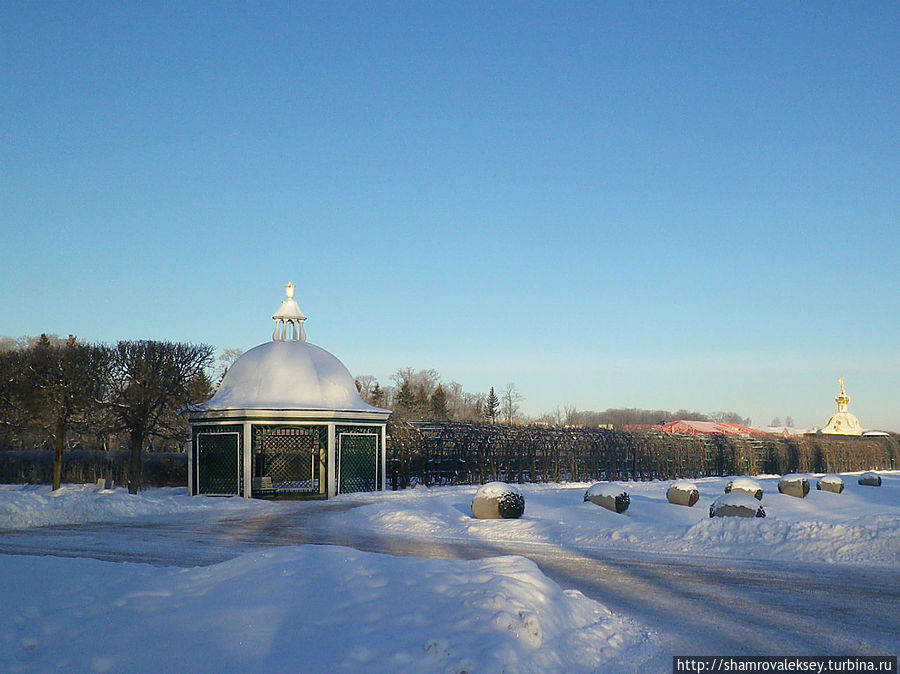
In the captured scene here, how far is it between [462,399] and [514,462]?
271 feet

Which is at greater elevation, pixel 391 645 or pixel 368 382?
pixel 368 382

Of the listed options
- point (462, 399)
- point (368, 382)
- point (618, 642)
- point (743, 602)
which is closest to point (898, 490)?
point (743, 602)

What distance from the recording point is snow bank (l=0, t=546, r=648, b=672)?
247 inches

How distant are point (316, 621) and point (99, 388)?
2429 centimetres

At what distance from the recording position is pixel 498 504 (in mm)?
18844

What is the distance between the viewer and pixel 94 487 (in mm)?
26953

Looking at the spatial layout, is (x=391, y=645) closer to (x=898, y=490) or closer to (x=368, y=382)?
(x=898, y=490)

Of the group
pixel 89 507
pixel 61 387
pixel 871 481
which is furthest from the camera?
pixel 871 481

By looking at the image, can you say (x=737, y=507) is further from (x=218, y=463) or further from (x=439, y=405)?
(x=439, y=405)

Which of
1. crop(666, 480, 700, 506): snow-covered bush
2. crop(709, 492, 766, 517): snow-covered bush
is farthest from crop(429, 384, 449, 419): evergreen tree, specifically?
crop(709, 492, 766, 517): snow-covered bush

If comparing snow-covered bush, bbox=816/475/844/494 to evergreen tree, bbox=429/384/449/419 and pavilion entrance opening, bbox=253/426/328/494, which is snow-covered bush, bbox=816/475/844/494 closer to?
pavilion entrance opening, bbox=253/426/328/494

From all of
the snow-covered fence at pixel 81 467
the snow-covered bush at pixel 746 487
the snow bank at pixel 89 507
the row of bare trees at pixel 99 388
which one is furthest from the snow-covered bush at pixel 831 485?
the snow-covered fence at pixel 81 467

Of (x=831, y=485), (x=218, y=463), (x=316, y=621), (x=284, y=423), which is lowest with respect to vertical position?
(x=831, y=485)

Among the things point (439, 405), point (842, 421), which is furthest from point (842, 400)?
point (439, 405)
